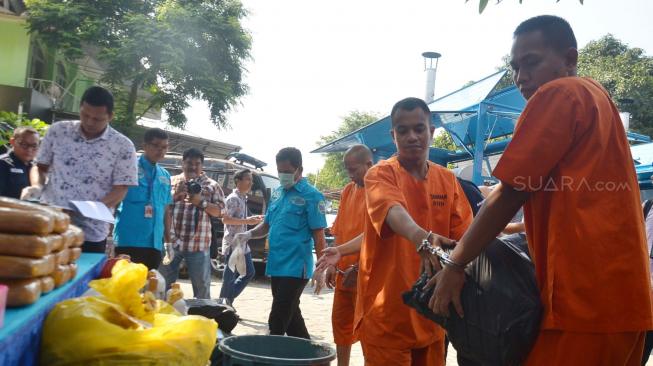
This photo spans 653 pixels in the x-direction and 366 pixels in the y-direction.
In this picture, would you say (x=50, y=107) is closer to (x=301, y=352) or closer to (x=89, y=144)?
(x=89, y=144)

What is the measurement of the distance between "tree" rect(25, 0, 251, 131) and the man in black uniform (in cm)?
1589

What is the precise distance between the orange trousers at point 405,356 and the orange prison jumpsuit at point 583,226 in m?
1.00

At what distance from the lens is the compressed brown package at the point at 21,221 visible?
5.24 feet

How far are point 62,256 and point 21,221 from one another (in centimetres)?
33

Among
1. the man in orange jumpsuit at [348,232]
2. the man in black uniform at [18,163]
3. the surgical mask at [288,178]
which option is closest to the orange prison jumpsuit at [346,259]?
the man in orange jumpsuit at [348,232]

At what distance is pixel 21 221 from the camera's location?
63.4 inches

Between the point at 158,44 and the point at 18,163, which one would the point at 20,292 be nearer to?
the point at 18,163

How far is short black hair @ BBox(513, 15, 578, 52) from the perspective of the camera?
73.4 inches

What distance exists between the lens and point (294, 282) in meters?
4.82

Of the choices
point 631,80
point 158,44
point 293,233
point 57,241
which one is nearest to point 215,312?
point 293,233

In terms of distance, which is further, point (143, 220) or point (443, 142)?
point (443, 142)

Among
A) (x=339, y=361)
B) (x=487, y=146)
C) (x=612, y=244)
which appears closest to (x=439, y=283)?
(x=612, y=244)

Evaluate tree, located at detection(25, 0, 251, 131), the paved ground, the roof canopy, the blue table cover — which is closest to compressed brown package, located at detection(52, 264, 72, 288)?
the blue table cover

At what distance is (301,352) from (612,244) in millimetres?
1905
